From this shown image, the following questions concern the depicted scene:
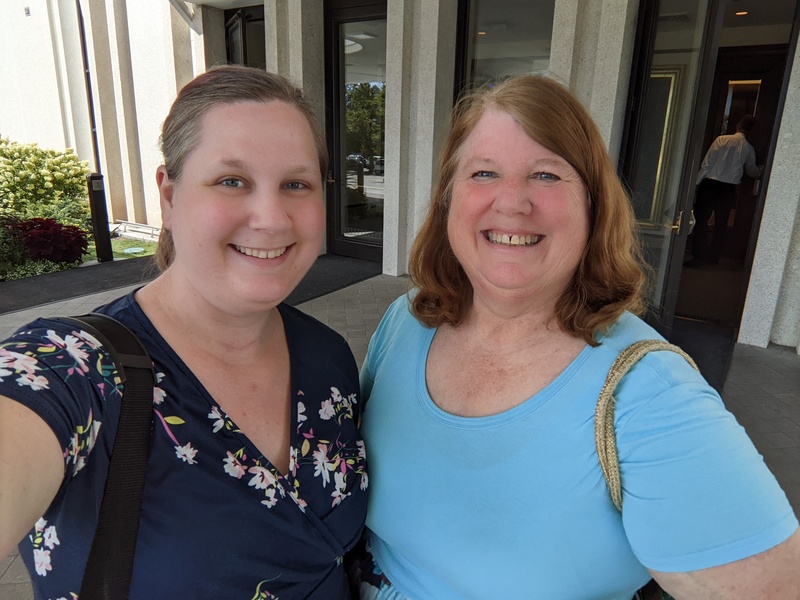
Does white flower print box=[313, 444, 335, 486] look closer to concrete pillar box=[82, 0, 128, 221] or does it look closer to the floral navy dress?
the floral navy dress

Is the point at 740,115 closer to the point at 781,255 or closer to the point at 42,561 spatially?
the point at 781,255

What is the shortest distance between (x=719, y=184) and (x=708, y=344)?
384cm

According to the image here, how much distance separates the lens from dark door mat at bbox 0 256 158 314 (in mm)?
6199

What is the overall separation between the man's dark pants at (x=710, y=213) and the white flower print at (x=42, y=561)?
8881mm

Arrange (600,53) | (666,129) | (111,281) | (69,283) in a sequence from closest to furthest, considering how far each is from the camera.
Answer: (666,129), (600,53), (69,283), (111,281)

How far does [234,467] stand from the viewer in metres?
1.12

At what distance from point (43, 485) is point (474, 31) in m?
7.27

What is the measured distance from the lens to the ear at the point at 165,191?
1.26 m

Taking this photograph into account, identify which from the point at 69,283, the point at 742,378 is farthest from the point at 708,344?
the point at 69,283

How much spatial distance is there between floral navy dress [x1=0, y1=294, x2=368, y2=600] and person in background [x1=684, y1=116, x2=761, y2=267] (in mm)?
7845

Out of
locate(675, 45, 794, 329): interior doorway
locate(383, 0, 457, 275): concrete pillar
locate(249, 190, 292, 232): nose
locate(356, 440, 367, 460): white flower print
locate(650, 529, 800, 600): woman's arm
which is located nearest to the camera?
locate(650, 529, 800, 600): woman's arm

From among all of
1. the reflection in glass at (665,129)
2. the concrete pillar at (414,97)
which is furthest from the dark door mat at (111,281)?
the reflection in glass at (665,129)

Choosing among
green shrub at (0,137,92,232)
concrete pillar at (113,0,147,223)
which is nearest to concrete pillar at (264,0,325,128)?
green shrub at (0,137,92,232)

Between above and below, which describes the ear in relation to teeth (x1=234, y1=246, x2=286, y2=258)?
above
